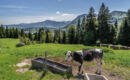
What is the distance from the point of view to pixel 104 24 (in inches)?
990

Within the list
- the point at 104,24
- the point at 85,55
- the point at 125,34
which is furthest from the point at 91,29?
the point at 85,55

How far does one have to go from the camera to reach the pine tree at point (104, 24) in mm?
24781

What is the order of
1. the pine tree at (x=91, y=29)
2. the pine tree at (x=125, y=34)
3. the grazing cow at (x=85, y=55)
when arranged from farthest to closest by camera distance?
the pine tree at (x=91, y=29)
the pine tree at (x=125, y=34)
the grazing cow at (x=85, y=55)

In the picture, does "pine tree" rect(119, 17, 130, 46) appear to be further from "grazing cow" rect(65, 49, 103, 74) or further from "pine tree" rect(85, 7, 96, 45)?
"grazing cow" rect(65, 49, 103, 74)

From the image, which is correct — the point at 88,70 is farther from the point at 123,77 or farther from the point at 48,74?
the point at 48,74

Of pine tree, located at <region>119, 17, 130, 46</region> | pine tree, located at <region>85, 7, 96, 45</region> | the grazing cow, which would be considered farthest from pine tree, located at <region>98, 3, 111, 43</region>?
the grazing cow

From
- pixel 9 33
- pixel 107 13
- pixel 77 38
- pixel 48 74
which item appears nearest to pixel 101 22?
pixel 107 13

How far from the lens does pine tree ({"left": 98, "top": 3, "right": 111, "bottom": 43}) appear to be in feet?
81.3

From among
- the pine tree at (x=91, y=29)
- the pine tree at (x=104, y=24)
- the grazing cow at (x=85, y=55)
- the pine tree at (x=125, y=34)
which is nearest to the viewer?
the grazing cow at (x=85, y=55)

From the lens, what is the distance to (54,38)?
4256 cm

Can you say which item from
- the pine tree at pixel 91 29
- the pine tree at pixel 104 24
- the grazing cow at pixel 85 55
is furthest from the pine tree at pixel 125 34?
the grazing cow at pixel 85 55

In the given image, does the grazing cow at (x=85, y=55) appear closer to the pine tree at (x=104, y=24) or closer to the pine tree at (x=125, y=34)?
the pine tree at (x=104, y=24)

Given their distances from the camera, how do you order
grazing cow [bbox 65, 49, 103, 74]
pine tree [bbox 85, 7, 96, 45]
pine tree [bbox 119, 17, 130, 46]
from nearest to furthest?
grazing cow [bbox 65, 49, 103, 74], pine tree [bbox 119, 17, 130, 46], pine tree [bbox 85, 7, 96, 45]

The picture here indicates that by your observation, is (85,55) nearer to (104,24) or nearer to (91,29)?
(91,29)
